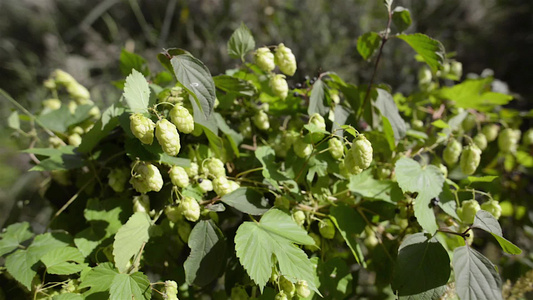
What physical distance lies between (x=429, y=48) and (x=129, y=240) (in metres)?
0.74

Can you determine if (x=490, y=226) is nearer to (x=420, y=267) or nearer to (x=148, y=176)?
(x=420, y=267)

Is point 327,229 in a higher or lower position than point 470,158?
lower

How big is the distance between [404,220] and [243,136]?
0.44 metres

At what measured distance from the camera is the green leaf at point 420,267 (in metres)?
0.66

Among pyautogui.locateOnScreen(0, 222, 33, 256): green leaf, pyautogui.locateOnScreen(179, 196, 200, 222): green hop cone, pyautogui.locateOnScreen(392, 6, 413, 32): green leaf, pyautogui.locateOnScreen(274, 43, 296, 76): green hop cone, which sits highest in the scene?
pyautogui.locateOnScreen(392, 6, 413, 32): green leaf

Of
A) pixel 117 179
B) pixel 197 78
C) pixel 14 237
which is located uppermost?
pixel 197 78

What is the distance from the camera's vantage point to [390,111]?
2.82 feet

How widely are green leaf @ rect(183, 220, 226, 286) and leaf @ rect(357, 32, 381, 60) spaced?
55 centimetres

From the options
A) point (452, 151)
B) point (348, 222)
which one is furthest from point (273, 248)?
point (452, 151)

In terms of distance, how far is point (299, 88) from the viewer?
0.91 metres

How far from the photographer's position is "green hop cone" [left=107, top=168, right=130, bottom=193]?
31.4 inches

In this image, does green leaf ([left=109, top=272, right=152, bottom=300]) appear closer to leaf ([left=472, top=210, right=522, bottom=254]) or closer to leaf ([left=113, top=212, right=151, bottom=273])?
leaf ([left=113, top=212, right=151, bottom=273])

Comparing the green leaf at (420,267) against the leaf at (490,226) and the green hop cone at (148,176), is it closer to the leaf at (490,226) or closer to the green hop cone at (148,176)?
the leaf at (490,226)

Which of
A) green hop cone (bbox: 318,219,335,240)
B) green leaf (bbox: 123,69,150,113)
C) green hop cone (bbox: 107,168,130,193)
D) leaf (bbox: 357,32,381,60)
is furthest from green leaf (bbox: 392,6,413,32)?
green hop cone (bbox: 107,168,130,193)
